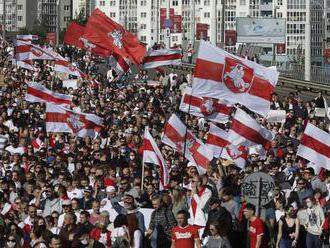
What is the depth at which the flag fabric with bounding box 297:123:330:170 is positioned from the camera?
21.9 metres

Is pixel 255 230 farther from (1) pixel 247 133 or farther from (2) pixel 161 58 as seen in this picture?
(2) pixel 161 58

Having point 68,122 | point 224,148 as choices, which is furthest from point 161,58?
point 224,148

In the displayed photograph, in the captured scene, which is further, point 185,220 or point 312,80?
point 312,80

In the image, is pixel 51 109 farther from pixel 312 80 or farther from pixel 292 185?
pixel 312 80

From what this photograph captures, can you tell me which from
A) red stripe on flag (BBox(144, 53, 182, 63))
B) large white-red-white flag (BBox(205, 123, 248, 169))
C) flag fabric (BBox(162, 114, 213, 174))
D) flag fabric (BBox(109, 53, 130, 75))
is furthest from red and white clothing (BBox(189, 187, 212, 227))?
red stripe on flag (BBox(144, 53, 182, 63))

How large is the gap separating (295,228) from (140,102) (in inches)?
878

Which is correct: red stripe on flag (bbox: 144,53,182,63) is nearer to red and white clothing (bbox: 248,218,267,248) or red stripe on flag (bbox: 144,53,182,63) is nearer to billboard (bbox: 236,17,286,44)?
red and white clothing (bbox: 248,218,267,248)

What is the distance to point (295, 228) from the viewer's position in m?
20.0

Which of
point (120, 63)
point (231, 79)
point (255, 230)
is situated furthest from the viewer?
point (120, 63)

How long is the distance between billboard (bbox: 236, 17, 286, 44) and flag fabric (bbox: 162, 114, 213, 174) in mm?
57431

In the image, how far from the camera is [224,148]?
24.3 meters

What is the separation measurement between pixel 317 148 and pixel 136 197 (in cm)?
288

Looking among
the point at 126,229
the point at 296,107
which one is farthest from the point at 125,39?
the point at 126,229

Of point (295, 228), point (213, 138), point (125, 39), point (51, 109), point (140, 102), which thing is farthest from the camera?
point (140, 102)
